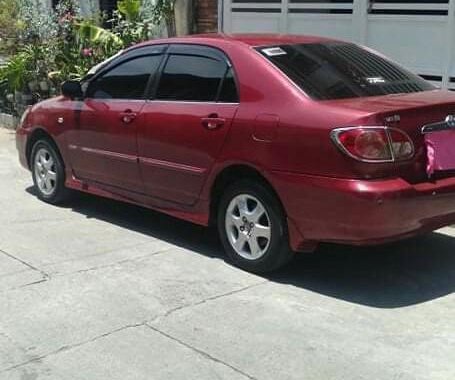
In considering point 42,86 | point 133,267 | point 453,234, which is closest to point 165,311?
point 133,267

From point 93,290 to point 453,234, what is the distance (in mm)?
3107

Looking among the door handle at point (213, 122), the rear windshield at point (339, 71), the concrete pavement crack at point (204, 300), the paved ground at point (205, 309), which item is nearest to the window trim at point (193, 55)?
the door handle at point (213, 122)

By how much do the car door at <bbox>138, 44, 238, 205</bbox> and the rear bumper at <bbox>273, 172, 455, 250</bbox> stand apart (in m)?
0.74

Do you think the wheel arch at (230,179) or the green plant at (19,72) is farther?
the green plant at (19,72)

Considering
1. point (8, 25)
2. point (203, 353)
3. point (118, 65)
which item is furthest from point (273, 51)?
point (8, 25)

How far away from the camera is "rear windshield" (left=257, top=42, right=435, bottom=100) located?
5215 millimetres

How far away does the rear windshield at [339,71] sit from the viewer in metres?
5.21

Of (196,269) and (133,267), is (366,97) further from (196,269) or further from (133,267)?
(133,267)

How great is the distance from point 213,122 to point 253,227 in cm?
82

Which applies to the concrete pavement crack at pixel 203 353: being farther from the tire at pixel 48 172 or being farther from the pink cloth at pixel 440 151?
the tire at pixel 48 172

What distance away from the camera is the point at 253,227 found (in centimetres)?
532

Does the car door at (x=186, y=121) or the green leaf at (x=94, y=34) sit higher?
the green leaf at (x=94, y=34)

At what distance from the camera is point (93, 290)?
5117mm

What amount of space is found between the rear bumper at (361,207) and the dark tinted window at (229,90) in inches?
29.6
